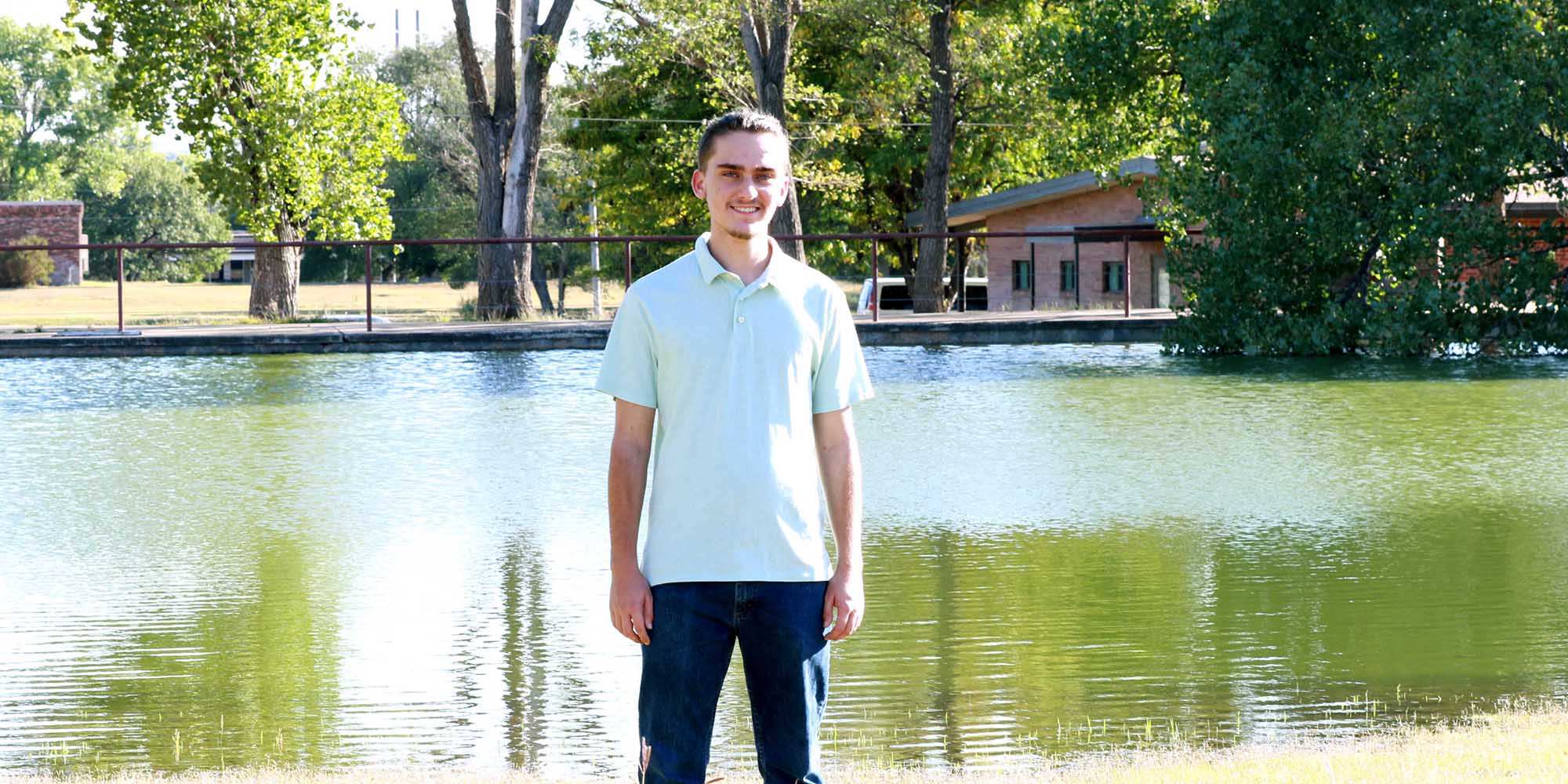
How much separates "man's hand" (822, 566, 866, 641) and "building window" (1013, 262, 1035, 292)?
142 ft

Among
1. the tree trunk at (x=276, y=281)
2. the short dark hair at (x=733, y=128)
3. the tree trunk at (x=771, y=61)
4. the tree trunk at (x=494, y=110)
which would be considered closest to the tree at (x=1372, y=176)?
the tree trunk at (x=771, y=61)

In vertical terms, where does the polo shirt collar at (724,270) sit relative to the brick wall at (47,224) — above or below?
below

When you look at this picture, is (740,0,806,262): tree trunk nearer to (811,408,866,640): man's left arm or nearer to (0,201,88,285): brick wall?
(811,408,866,640): man's left arm

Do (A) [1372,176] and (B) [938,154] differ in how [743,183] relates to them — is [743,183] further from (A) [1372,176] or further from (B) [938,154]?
(B) [938,154]

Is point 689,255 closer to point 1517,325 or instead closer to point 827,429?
point 827,429

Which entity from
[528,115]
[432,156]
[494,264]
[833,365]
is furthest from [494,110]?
[432,156]

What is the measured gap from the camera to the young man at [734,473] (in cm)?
340

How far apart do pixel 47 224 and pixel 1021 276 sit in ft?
122

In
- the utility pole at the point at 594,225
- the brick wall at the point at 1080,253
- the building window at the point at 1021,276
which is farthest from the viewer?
the utility pole at the point at 594,225

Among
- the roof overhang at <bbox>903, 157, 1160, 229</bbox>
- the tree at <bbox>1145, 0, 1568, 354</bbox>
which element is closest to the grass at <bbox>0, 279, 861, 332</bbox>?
the roof overhang at <bbox>903, 157, 1160, 229</bbox>

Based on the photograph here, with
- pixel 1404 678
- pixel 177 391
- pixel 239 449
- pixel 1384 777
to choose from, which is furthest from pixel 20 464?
pixel 1384 777

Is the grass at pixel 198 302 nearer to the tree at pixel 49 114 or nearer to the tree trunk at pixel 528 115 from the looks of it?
the tree trunk at pixel 528 115

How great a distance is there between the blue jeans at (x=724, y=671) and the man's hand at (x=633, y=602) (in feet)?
0.08

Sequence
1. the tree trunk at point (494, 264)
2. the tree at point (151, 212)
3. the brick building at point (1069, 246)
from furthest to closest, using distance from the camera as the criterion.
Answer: the tree at point (151, 212)
the brick building at point (1069, 246)
the tree trunk at point (494, 264)
